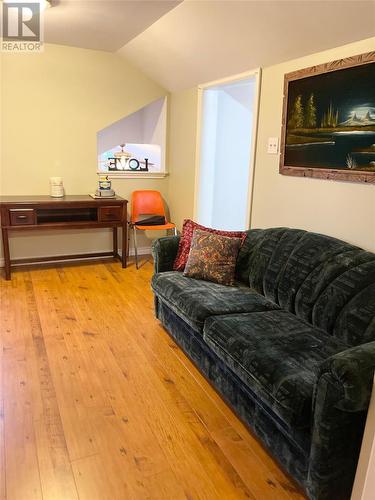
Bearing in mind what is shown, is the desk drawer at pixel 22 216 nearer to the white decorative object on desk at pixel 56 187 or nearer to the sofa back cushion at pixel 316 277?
the white decorative object on desk at pixel 56 187

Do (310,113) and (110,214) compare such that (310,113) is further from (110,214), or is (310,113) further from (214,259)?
(110,214)

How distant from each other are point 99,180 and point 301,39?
8.63 ft

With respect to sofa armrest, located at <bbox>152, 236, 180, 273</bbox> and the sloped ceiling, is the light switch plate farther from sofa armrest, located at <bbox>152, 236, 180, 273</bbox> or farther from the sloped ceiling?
sofa armrest, located at <bbox>152, 236, 180, 273</bbox>

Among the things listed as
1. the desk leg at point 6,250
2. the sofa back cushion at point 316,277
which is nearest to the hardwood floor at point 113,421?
the sofa back cushion at point 316,277

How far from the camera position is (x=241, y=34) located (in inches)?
108

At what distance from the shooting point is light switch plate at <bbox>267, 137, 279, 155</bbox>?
9.48 feet

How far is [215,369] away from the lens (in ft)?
6.93

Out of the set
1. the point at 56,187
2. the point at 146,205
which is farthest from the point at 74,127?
the point at 146,205

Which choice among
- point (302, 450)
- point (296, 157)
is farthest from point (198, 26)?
point (302, 450)

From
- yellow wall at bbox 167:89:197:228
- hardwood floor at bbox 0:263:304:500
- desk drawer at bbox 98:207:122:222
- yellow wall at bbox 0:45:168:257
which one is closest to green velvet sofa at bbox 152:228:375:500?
hardwood floor at bbox 0:263:304:500

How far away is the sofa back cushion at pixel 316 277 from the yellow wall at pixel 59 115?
2.46 metres

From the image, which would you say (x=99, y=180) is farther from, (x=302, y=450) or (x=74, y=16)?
(x=302, y=450)

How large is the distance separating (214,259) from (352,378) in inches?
59.3

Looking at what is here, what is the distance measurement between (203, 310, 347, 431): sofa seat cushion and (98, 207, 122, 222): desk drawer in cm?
231
